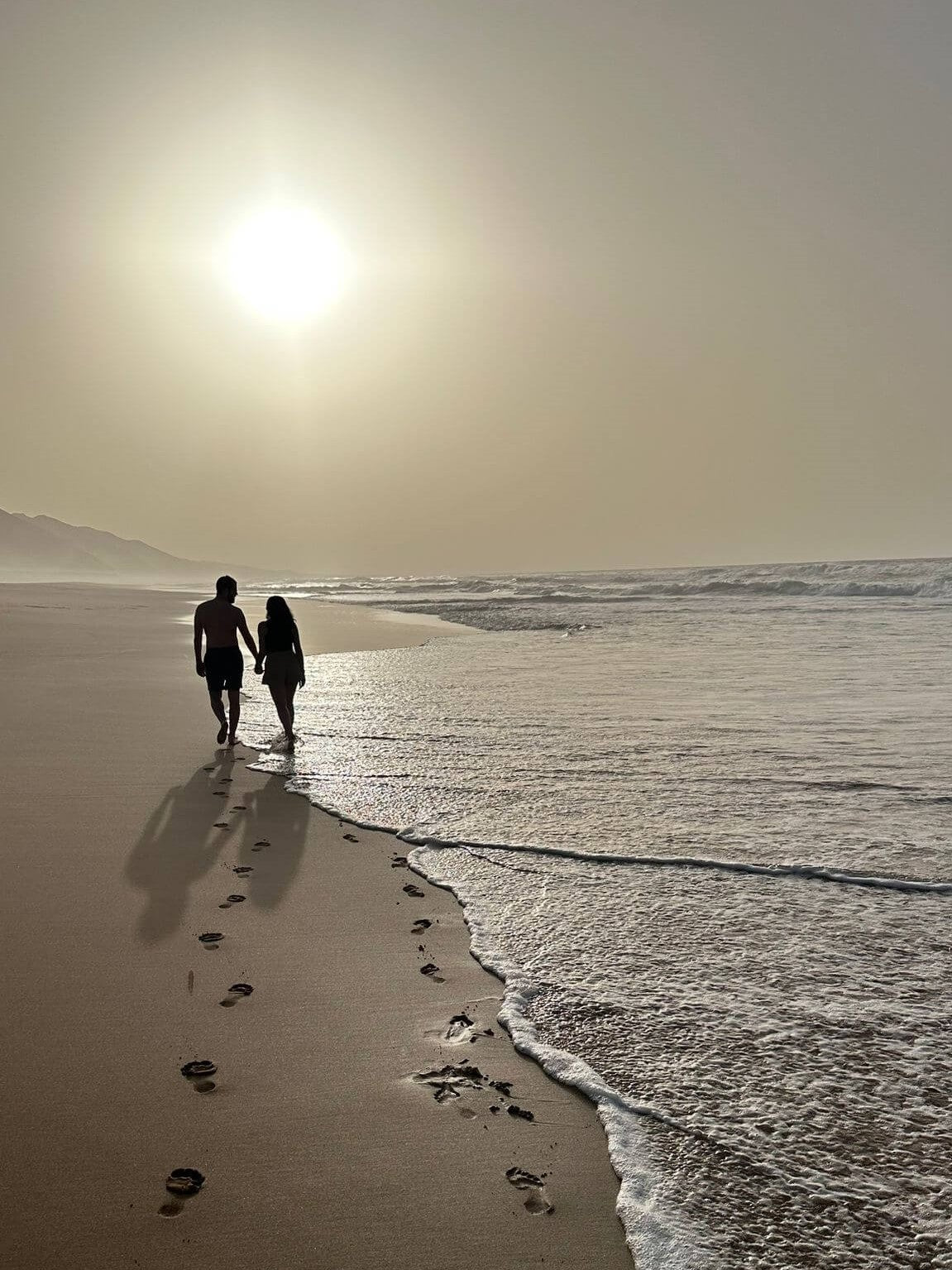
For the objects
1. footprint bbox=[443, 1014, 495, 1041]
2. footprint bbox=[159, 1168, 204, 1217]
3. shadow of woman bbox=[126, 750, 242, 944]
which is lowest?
footprint bbox=[159, 1168, 204, 1217]

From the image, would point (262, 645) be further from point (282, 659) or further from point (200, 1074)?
point (200, 1074)

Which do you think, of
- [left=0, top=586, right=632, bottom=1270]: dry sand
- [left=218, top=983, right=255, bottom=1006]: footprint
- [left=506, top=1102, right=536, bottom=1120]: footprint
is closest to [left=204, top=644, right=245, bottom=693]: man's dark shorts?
[left=0, top=586, right=632, bottom=1270]: dry sand

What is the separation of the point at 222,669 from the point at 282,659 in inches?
27.0

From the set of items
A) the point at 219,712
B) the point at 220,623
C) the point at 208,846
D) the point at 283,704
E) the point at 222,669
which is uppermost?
the point at 220,623

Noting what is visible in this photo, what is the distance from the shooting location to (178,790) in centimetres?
704

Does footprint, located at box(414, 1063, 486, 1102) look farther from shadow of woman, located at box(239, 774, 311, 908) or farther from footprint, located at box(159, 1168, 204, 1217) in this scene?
shadow of woman, located at box(239, 774, 311, 908)

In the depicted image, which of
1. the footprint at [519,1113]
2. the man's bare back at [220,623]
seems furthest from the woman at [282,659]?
the footprint at [519,1113]

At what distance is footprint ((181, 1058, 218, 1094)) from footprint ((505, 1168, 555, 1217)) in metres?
1.09

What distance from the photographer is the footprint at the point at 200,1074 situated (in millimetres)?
2964

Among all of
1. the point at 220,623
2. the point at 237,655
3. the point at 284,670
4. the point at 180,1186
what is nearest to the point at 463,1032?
the point at 180,1186

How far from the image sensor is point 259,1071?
3076 mm

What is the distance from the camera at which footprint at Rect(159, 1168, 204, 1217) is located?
2.40 meters

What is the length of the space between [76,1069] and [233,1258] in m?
1.11

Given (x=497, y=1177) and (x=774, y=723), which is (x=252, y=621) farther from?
(x=497, y=1177)
